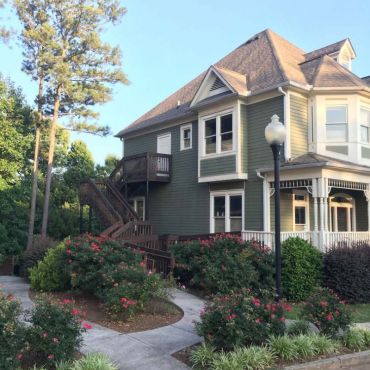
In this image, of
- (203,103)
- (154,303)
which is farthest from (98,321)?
(203,103)

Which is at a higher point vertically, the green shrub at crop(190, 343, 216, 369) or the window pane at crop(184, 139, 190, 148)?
the window pane at crop(184, 139, 190, 148)

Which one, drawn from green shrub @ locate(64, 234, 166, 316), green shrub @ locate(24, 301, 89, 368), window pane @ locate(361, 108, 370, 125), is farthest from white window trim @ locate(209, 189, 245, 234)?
green shrub @ locate(24, 301, 89, 368)

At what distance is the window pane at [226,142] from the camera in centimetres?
1664

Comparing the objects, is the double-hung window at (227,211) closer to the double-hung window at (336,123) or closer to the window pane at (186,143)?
the window pane at (186,143)

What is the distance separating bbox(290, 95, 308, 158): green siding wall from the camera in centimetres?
1519

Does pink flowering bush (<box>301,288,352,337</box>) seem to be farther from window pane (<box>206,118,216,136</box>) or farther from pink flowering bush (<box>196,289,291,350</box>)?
window pane (<box>206,118,216,136</box>)

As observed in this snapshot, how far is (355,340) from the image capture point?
7227 mm

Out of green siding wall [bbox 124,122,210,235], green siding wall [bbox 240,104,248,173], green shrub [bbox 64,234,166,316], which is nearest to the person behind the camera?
green shrub [bbox 64,234,166,316]

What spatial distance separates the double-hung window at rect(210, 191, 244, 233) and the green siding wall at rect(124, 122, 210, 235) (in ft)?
1.31

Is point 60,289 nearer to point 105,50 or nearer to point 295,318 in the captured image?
point 295,318

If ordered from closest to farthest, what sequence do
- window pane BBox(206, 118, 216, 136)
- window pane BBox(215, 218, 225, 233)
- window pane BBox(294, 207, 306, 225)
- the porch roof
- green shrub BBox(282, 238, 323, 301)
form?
1. green shrub BBox(282, 238, 323, 301)
2. the porch roof
3. window pane BBox(294, 207, 306, 225)
4. window pane BBox(215, 218, 225, 233)
5. window pane BBox(206, 118, 216, 136)

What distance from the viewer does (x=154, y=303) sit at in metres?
9.38

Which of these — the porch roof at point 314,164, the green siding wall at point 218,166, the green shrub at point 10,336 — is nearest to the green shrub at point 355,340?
the green shrub at point 10,336

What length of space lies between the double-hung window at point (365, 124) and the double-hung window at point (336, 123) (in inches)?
33.8
